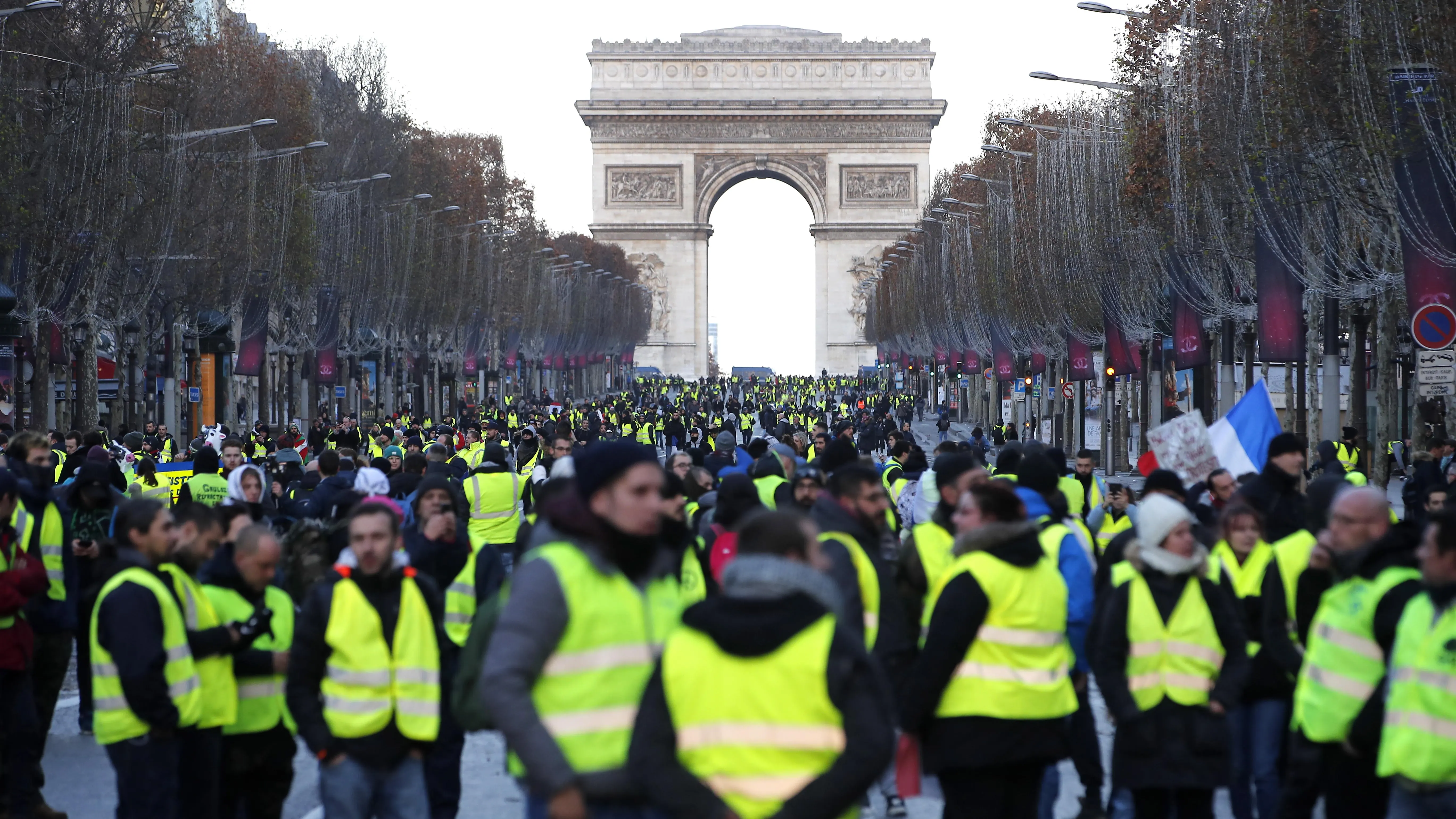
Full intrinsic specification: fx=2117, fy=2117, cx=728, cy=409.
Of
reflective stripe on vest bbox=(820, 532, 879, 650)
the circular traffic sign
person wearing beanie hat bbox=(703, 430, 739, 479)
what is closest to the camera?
reflective stripe on vest bbox=(820, 532, 879, 650)

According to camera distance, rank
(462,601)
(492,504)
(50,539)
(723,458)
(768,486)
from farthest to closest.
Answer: (723,458) < (492,504) < (768,486) < (50,539) < (462,601)

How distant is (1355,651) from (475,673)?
2.78m

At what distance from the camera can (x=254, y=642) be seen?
7328 mm

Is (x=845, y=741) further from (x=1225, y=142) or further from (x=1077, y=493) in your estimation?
(x=1225, y=142)

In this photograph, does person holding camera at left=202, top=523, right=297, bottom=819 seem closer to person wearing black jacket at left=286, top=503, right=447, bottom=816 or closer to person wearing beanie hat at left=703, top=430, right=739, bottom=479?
person wearing black jacket at left=286, top=503, right=447, bottom=816

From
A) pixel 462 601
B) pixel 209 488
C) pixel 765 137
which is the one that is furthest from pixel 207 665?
pixel 765 137

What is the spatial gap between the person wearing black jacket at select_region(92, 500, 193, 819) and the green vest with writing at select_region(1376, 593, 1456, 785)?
150 inches

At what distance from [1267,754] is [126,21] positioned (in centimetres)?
2614

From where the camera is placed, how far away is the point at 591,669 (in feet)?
16.5

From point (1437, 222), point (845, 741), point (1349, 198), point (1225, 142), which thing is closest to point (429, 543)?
point (845, 741)

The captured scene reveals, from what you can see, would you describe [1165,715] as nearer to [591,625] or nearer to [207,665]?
[591,625]

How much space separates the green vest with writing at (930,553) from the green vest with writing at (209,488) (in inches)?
269

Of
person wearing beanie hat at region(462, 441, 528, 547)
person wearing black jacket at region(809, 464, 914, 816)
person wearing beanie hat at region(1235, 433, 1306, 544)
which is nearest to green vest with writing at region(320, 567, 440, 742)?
person wearing black jacket at region(809, 464, 914, 816)

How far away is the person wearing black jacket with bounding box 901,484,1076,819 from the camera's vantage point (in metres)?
6.39
